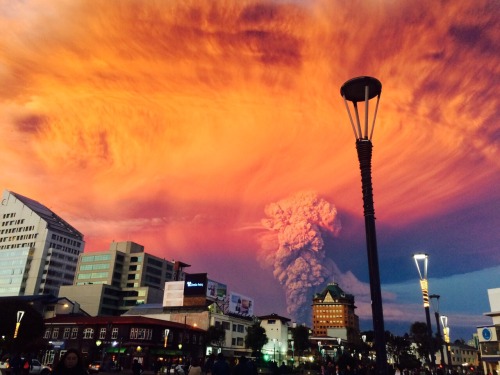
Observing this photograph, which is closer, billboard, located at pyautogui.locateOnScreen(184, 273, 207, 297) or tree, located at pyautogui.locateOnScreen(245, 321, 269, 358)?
tree, located at pyautogui.locateOnScreen(245, 321, 269, 358)

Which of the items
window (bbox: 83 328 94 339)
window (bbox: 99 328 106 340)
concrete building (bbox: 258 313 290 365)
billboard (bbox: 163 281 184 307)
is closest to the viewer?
window (bbox: 99 328 106 340)

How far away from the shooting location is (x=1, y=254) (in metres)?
158

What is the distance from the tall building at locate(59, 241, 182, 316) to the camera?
12650cm

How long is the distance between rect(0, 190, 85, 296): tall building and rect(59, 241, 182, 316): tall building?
1032 centimetres

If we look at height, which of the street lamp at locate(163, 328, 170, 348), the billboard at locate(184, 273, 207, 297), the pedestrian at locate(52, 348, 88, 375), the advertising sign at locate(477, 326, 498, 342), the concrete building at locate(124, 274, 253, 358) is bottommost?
the pedestrian at locate(52, 348, 88, 375)

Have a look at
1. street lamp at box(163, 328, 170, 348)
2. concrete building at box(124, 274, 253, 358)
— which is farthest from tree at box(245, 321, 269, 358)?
street lamp at box(163, 328, 170, 348)

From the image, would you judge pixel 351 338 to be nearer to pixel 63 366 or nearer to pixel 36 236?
pixel 36 236

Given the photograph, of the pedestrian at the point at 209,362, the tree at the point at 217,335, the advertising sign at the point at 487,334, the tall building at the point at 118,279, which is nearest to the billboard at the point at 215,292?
the tree at the point at 217,335

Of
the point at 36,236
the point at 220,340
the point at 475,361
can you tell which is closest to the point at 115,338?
the point at 220,340

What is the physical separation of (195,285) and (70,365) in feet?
307

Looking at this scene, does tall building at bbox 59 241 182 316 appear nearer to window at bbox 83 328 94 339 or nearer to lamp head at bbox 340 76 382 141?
window at bbox 83 328 94 339

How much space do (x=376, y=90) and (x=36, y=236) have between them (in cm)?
16973

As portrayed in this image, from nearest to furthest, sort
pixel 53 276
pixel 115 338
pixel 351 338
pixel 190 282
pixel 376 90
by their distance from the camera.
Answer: pixel 376 90
pixel 115 338
pixel 190 282
pixel 53 276
pixel 351 338

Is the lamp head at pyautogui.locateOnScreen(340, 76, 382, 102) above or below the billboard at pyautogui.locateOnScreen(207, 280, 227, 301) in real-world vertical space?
below
